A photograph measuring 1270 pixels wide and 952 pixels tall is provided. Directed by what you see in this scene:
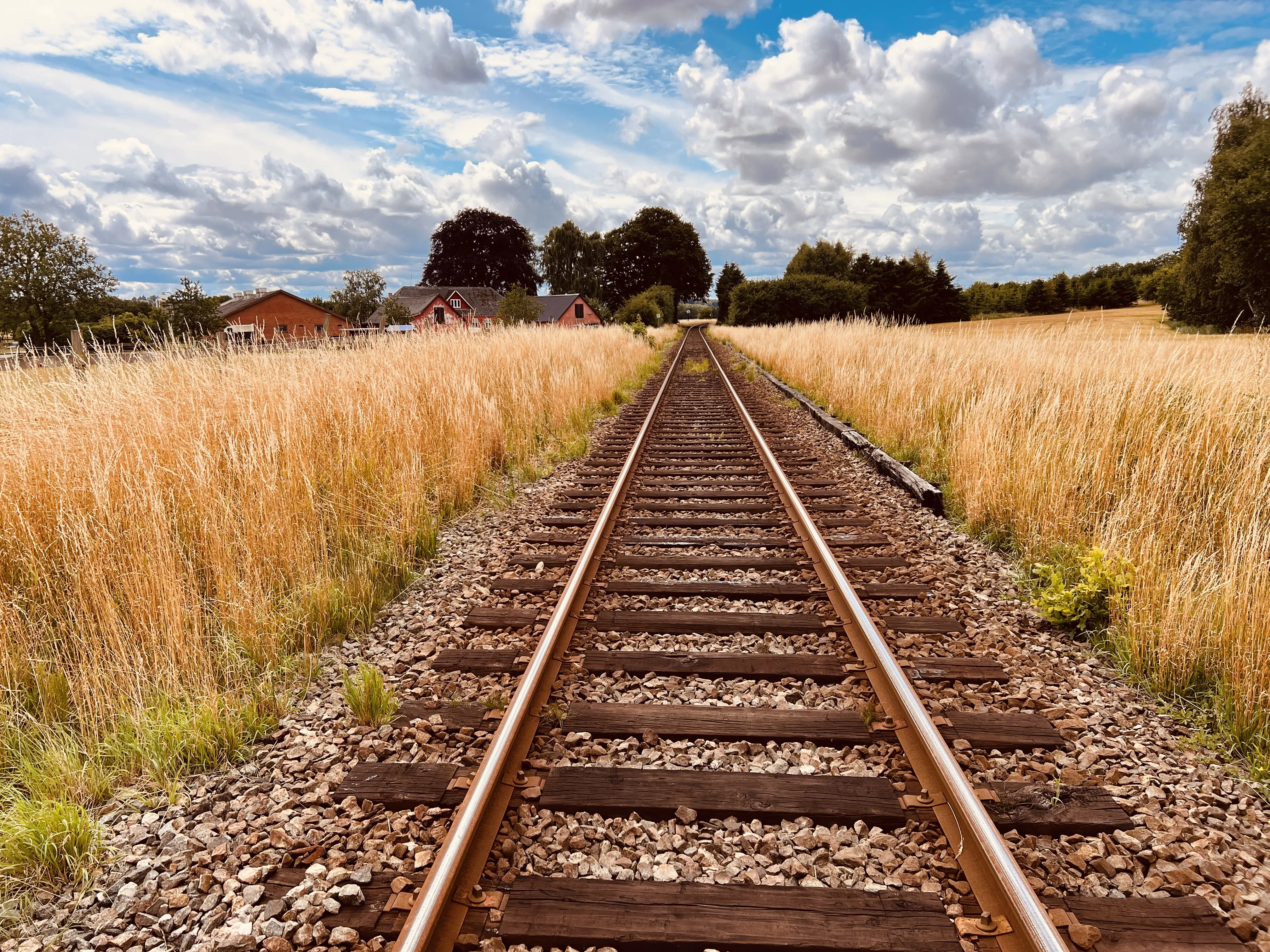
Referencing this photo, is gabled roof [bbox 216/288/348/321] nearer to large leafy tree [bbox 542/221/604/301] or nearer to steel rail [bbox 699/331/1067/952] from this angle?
large leafy tree [bbox 542/221/604/301]

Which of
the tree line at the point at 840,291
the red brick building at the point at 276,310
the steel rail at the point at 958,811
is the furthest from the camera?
the red brick building at the point at 276,310

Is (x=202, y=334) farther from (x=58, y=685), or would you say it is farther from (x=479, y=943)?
(x=479, y=943)

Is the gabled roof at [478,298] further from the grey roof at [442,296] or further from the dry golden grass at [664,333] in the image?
the dry golden grass at [664,333]

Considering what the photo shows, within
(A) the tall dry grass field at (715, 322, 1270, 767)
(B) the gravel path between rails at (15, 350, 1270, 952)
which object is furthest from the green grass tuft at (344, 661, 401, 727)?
(A) the tall dry grass field at (715, 322, 1270, 767)

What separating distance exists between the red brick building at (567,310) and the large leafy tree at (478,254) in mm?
17329

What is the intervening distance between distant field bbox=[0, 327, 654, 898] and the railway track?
0.95 meters

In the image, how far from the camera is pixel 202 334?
7562 mm

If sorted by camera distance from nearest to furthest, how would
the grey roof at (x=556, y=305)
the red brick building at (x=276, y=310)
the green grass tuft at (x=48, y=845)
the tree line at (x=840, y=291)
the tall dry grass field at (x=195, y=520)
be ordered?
the green grass tuft at (x=48, y=845)
the tall dry grass field at (x=195, y=520)
the tree line at (x=840, y=291)
the red brick building at (x=276, y=310)
the grey roof at (x=556, y=305)

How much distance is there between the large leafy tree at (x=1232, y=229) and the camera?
114 ft

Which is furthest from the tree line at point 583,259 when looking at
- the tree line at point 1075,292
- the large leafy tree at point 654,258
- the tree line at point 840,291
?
the tree line at point 1075,292

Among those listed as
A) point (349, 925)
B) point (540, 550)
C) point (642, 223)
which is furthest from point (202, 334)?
point (642, 223)

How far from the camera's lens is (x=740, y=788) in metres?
2.38

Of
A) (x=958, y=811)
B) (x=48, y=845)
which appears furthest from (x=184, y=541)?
(x=958, y=811)

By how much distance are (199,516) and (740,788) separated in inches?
145
